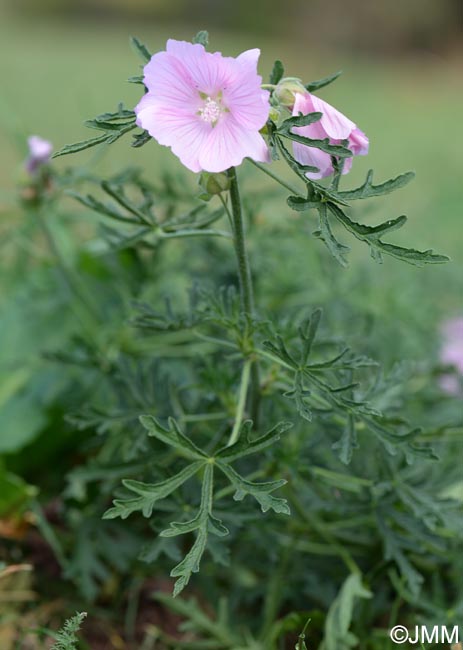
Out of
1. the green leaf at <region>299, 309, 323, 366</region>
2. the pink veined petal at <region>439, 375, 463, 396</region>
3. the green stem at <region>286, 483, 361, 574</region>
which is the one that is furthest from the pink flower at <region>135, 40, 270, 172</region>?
the pink veined petal at <region>439, 375, 463, 396</region>

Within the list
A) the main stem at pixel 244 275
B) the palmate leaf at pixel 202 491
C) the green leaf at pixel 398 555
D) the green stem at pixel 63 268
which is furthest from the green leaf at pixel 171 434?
the green stem at pixel 63 268

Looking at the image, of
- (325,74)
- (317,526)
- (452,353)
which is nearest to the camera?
(317,526)

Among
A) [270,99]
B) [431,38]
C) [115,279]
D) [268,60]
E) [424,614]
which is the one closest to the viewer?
[270,99]

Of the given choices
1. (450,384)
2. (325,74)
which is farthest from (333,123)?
(325,74)

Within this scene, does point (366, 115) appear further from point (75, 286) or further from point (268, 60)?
point (75, 286)

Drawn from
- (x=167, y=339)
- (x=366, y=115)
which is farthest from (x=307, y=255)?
(x=366, y=115)

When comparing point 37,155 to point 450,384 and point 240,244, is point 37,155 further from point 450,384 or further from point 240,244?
point 450,384
